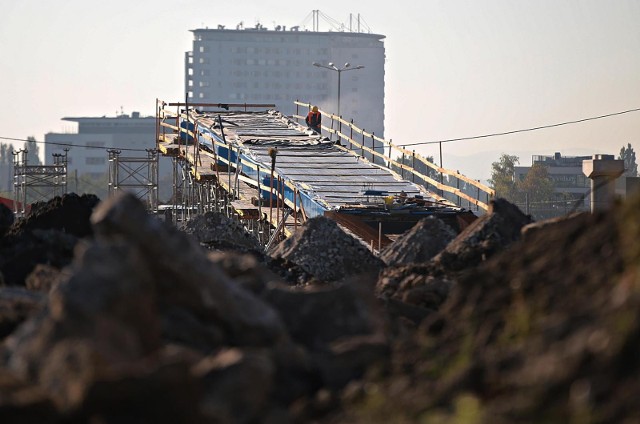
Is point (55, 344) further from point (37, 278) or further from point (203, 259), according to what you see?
point (37, 278)

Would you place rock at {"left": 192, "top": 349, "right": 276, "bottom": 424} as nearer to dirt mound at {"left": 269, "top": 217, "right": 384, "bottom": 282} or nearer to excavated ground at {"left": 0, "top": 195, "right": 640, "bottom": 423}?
excavated ground at {"left": 0, "top": 195, "right": 640, "bottom": 423}

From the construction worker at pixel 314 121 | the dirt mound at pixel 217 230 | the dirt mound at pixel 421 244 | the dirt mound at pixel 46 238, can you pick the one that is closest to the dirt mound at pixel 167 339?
the dirt mound at pixel 46 238

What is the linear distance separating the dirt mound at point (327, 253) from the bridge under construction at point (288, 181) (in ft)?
21.1

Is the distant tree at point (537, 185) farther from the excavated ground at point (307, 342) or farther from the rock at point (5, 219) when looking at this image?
the excavated ground at point (307, 342)

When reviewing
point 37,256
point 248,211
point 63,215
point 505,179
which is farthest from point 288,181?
point 505,179

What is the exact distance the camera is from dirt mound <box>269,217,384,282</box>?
70.2ft

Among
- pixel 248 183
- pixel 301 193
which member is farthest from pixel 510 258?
pixel 248 183

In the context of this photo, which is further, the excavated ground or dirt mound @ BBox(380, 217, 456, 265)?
dirt mound @ BBox(380, 217, 456, 265)

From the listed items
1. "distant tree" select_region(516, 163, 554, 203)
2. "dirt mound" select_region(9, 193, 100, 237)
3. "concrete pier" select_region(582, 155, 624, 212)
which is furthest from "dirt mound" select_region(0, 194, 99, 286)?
"distant tree" select_region(516, 163, 554, 203)

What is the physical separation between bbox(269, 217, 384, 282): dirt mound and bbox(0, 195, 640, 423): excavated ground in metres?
11.5

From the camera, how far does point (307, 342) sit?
8.61 meters

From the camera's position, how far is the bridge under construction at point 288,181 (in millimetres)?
33500

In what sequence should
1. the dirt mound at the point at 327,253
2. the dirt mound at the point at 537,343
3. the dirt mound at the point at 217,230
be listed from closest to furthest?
the dirt mound at the point at 537,343 → the dirt mound at the point at 327,253 → the dirt mound at the point at 217,230

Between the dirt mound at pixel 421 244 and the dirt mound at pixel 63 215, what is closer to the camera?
the dirt mound at pixel 63 215
